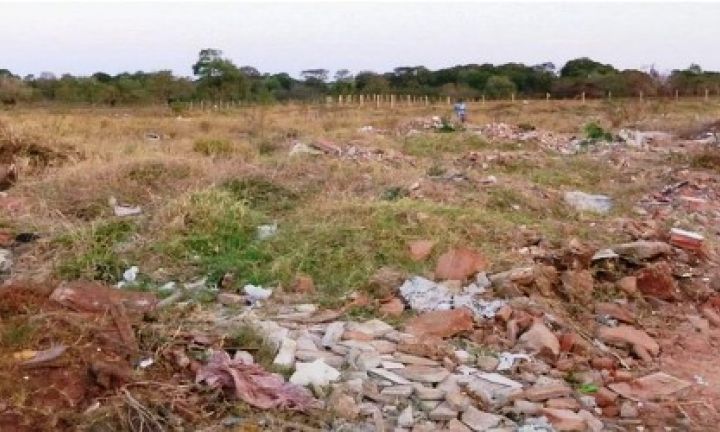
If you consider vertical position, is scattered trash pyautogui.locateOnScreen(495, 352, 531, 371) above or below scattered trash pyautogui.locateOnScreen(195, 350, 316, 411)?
below

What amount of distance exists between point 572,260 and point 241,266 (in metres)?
2.01

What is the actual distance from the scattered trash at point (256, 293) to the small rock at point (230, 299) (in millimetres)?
47

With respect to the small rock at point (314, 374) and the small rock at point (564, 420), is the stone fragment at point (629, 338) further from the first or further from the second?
the small rock at point (314, 374)

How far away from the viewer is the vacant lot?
3045 millimetres

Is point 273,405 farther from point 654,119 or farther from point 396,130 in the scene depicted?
point 654,119

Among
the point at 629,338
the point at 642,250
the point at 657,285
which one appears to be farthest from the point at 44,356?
Answer: the point at 642,250

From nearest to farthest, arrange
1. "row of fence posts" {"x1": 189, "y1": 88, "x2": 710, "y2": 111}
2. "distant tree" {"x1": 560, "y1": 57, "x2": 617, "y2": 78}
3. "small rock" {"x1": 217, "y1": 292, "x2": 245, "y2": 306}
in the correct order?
"small rock" {"x1": 217, "y1": 292, "x2": 245, "y2": 306}, "row of fence posts" {"x1": 189, "y1": 88, "x2": 710, "y2": 111}, "distant tree" {"x1": 560, "y1": 57, "x2": 617, "y2": 78}

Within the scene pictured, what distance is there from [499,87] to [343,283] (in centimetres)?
3415

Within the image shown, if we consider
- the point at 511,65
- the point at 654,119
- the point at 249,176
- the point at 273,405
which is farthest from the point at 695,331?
the point at 511,65

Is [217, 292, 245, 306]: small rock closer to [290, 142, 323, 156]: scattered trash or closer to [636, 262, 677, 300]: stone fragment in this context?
[636, 262, 677, 300]: stone fragment

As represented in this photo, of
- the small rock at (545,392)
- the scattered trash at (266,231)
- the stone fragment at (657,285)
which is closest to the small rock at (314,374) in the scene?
the small rock at (545,392)

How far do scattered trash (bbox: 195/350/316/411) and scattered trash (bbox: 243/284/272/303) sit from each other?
1043 mm

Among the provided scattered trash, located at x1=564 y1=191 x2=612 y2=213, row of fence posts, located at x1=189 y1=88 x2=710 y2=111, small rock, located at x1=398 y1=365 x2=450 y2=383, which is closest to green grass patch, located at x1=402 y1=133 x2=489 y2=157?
scattered trash, located at x1=564 y1=191 x2=612 y2=213

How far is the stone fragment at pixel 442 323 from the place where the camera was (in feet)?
12.4
